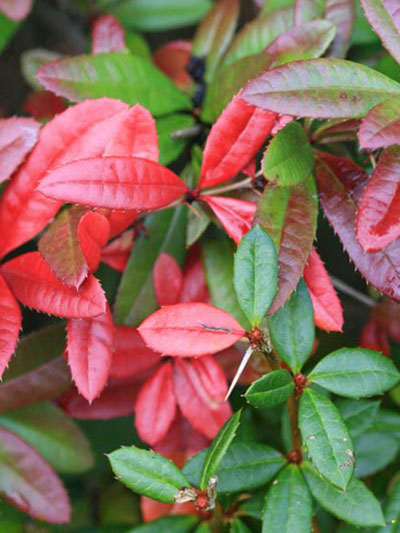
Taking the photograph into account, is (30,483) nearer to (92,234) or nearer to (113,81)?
(92,234)

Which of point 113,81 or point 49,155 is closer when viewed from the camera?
point 49,155

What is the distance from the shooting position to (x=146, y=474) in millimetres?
719

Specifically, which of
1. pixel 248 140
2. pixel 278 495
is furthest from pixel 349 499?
pixel 248 140

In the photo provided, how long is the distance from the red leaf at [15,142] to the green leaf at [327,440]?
497 mm

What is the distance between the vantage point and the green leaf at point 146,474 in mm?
713

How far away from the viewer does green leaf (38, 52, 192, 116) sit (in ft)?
3.00

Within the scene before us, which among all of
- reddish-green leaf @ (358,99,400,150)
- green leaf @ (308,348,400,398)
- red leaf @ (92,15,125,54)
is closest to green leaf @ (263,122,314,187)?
reddish-green leaf @ (358,99,400,150)

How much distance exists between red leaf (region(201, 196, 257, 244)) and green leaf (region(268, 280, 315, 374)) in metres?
0.12

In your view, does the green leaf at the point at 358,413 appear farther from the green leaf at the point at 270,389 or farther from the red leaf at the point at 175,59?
Answer: the red leaf at the point at 175,59

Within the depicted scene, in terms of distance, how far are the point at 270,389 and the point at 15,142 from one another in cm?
48

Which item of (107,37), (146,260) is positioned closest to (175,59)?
(107,37)

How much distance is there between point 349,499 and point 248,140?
48 centimetres

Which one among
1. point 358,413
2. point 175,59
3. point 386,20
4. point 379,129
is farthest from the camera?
point 175,59

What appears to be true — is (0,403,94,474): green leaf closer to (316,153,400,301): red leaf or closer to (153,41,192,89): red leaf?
(316,153,400,301): red leaf
